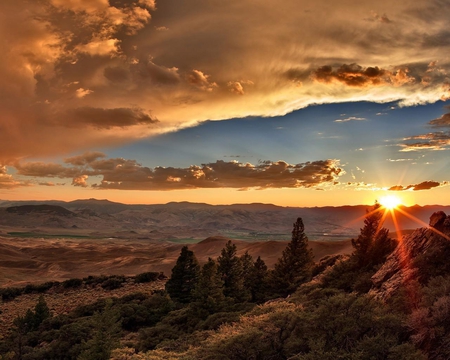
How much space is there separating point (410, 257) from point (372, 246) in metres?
10.5

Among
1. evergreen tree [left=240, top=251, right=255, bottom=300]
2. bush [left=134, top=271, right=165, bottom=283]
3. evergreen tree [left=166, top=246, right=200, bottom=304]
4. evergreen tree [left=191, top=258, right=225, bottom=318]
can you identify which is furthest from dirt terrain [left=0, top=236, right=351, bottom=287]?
evergreen tree [left=191, top=258, right=225, bottom=318]

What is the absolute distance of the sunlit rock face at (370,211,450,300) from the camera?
2042 centimetres

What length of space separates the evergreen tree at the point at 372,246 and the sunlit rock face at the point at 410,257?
688 centimetres

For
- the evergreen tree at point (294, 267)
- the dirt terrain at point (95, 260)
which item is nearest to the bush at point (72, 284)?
the dirt terrain at point (95, 260)

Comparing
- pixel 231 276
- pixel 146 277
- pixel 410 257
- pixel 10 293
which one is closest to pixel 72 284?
pixel 10 293

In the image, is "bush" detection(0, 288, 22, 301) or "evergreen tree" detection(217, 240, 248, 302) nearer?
"evergreen tree" detection(217, 240, 248, 302)

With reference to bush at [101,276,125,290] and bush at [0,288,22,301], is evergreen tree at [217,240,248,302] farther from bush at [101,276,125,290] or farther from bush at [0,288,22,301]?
bush at [0,288,22,301]

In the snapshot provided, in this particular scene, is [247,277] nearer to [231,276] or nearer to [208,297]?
[231,276]

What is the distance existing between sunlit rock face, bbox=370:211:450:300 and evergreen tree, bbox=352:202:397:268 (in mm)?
6884

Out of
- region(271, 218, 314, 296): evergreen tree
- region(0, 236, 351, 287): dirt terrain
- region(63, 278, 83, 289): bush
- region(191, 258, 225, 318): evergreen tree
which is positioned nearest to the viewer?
region(191, 258, 225, 318): evergreen tree

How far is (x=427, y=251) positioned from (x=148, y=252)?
435 ft

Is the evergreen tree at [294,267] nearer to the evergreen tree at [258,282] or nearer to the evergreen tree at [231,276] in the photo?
the evergreen tree at [258,282]

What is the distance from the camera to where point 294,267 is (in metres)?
40.8

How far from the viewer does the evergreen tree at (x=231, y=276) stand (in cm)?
3953
